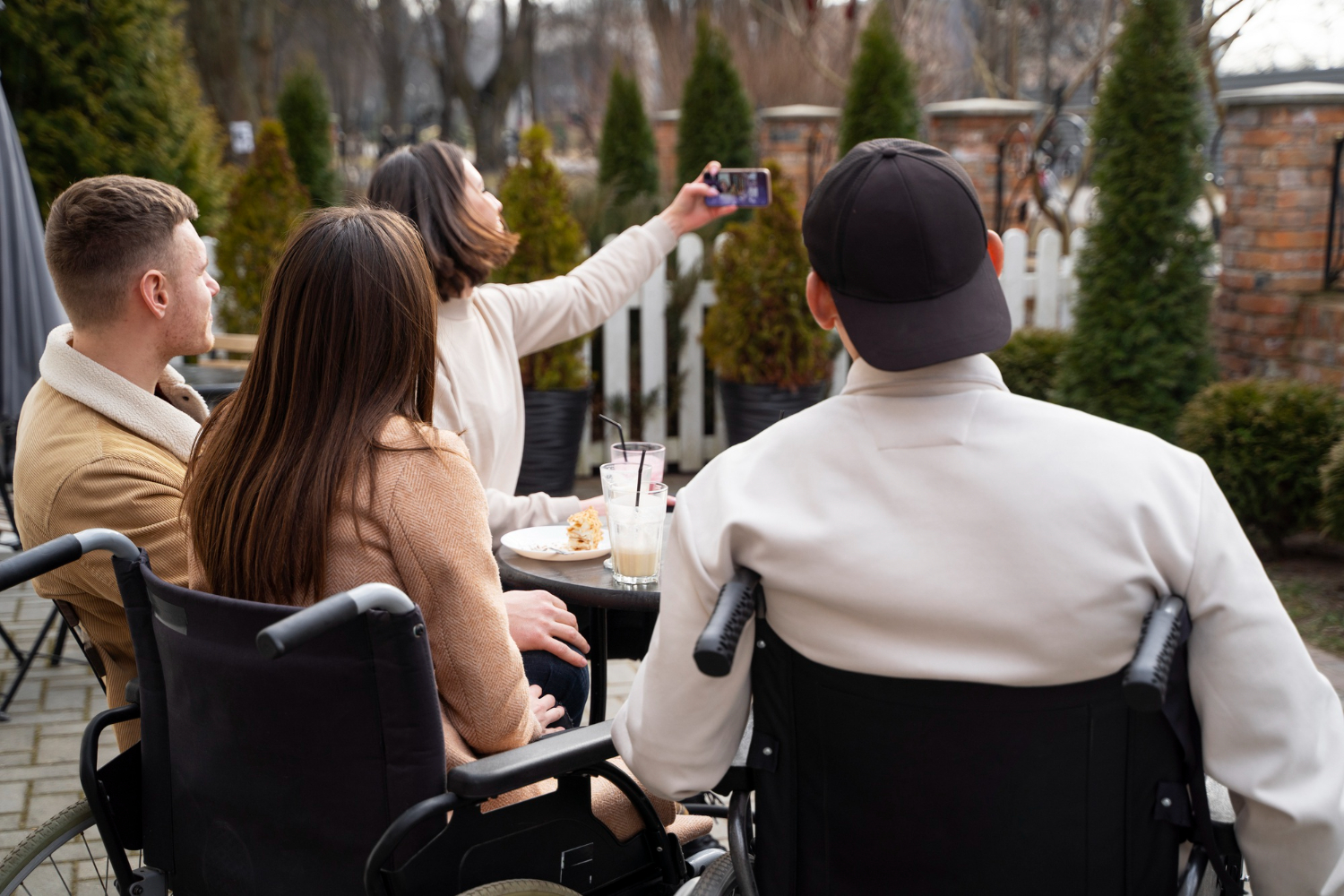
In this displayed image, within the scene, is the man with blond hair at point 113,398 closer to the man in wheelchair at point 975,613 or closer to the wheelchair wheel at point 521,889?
the wheelchair wheel at point 521,889

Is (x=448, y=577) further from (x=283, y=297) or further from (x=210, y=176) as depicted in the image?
(x=210, y=176)

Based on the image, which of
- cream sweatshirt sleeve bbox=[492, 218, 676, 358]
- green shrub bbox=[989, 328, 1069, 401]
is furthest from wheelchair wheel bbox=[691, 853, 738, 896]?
green shrub bbox=[989, 328, 1069, 401]

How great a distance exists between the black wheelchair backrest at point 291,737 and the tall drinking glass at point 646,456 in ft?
3.09

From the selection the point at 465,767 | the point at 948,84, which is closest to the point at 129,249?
the point at 465,767

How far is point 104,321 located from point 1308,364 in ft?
17.7

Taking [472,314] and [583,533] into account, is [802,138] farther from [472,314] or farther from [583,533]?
[583,533]

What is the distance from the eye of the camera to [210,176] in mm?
8859

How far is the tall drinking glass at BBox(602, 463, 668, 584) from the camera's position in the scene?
7.61 ft

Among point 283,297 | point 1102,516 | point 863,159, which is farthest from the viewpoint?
point 283,297

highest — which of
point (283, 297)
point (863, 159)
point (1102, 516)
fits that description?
point (863, 159)

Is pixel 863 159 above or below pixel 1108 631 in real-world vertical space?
above

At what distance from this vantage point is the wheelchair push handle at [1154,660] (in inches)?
44.9

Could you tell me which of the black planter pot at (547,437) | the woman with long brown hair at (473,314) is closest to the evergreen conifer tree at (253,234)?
the black planter pot at (547,437)

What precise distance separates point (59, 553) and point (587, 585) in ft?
3.14
